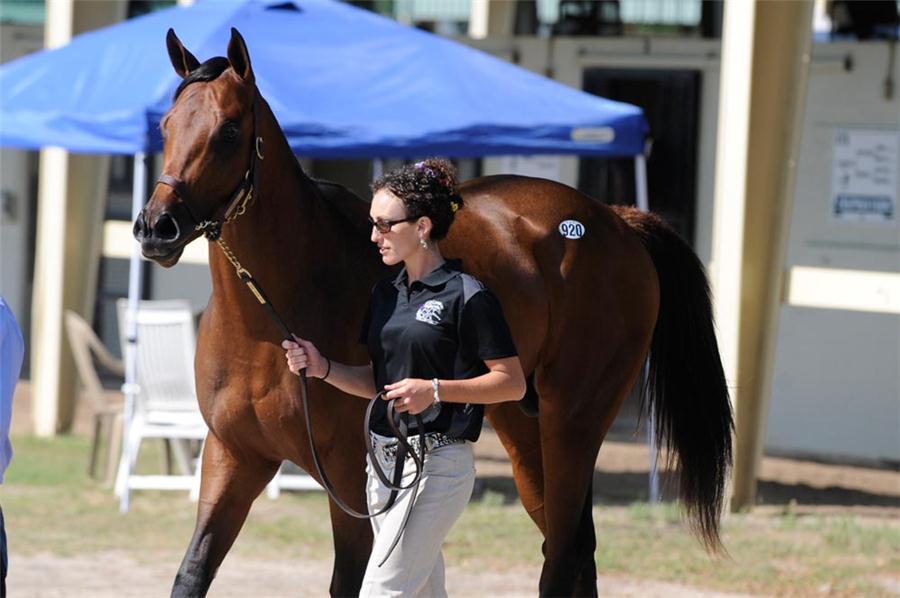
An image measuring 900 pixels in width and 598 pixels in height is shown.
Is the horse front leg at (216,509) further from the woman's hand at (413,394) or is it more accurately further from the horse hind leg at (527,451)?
the horse hind leg at (527,451)

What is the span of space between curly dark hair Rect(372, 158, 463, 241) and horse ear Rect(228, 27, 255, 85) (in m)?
0.57

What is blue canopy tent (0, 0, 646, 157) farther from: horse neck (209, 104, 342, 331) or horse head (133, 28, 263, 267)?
horse head (133, 28, 263, 267)

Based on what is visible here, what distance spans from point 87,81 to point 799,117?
395cm

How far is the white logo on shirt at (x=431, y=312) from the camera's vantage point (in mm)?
3771

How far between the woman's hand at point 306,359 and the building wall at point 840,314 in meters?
6.69

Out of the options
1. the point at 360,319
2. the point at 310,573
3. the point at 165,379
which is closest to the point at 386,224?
the point at 360,319

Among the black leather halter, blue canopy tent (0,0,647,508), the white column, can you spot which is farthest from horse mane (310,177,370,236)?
the white column

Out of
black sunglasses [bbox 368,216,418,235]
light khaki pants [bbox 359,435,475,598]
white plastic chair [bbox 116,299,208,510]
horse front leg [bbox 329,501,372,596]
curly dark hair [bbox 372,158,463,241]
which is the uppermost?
curly dark hair [bbox 372,158,463,241]

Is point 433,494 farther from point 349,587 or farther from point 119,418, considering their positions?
point 119,418

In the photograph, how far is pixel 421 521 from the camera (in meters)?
3.76

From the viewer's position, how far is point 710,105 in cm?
1078

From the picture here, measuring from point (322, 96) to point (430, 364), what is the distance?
4598mm

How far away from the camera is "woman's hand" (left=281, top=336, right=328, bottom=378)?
3.92 meters

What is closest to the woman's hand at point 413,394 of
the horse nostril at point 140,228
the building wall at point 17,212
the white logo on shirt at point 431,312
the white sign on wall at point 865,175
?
the white logo on shirt at point 431,312
